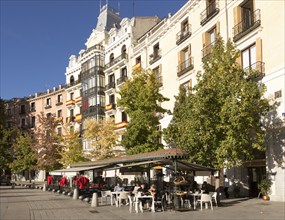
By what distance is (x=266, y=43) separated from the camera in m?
23.7

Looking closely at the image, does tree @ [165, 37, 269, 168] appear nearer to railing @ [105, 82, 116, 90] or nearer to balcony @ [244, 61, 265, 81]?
balcony @ [244, 61, 265, 81]

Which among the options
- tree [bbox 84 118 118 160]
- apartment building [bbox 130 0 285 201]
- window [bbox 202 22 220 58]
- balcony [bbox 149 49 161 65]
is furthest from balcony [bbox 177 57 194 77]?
tree [bbox 84 118 118 160]

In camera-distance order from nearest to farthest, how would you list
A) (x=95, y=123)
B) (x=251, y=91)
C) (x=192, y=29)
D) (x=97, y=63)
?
1. (x=251, y=91)
2. (x=192, y=29)
3. (x=95, y=123)
4. (x=97, y=63)

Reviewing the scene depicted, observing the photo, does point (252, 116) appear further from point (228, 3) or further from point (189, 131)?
point (228, 3)

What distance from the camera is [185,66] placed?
109ft

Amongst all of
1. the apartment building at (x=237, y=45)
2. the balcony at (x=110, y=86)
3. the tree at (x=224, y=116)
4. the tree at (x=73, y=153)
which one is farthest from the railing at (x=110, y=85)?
the tree at (x=224, y=116)

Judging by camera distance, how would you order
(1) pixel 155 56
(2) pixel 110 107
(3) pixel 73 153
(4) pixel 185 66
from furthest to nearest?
(2) pixel 110 107 → (3) pixel 73 153 → (1) pixel 155 56 → (4) pixel 185 66

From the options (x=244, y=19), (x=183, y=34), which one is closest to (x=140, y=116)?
(x=183, y=34)

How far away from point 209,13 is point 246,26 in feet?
15.3

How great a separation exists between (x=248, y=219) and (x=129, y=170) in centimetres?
1223

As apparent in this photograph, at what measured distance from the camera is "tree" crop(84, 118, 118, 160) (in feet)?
129

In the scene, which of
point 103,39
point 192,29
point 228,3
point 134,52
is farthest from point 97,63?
point 228,3

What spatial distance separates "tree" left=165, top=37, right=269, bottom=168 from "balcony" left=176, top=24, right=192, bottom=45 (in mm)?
10099

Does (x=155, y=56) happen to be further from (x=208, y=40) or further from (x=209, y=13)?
(x=209, y=13)
